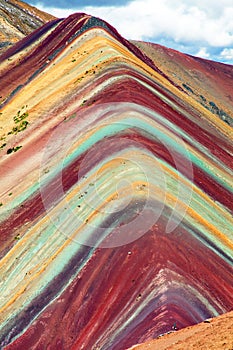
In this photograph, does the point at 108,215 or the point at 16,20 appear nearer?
the point at 108,215

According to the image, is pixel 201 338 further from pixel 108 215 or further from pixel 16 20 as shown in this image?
pixel 16 20

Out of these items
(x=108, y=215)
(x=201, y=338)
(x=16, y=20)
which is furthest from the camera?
(x=16, y=20)

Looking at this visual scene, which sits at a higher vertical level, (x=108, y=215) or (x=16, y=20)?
(x=16, y=20)

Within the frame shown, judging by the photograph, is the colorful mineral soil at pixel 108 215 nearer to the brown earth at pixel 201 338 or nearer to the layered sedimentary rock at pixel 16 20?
the brown earth at pixel 201 338

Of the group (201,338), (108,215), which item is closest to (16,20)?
(108,215)

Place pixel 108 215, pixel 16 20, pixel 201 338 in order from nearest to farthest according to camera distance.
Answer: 1. pixel 201 338
2. pixel 108 215
3. pixel 16 20

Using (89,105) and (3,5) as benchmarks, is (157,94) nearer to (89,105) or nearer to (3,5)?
(89,105)
